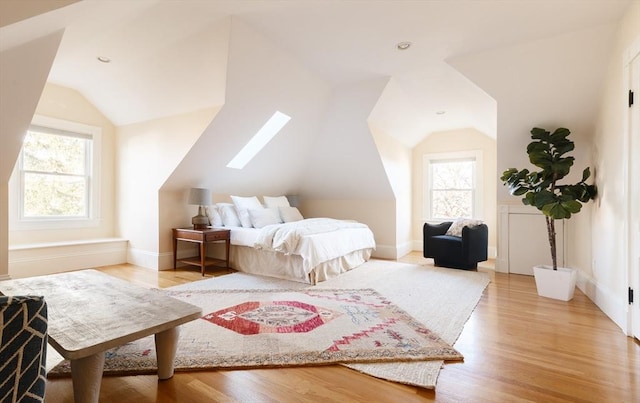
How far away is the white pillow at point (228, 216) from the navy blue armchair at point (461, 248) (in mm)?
3046

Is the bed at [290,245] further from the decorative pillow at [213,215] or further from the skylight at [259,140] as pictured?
the skylight at [259,140]

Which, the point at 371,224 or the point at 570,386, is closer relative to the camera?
the point at 570,386

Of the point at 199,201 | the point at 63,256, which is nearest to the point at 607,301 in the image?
the point at 199,201

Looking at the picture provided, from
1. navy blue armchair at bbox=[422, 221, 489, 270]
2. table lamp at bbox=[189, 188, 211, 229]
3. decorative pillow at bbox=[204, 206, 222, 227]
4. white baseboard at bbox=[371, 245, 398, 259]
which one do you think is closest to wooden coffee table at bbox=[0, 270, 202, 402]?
table lamp at bbox=[189, 188, 211, 229]

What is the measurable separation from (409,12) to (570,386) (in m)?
2.90

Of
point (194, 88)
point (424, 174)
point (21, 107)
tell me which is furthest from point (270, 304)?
point (424, 174)

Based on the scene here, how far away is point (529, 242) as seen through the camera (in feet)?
13.9

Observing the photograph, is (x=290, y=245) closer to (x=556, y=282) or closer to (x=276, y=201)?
(x=276, y=201)

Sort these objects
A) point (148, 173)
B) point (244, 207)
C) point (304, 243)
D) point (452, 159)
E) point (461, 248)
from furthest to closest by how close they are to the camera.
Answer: point (452, 159)
point (244, 207)
point (148, 173)
point (461, 248)
point (304, 243)

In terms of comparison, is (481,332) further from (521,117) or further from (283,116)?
(283,116)

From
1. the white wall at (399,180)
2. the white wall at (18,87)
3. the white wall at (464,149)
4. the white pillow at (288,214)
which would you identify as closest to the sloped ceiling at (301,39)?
the white wall at (18,87)

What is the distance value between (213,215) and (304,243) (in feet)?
6.28

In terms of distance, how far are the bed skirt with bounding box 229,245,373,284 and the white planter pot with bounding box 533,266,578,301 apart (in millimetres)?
2296

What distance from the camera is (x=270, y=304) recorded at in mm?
2961
